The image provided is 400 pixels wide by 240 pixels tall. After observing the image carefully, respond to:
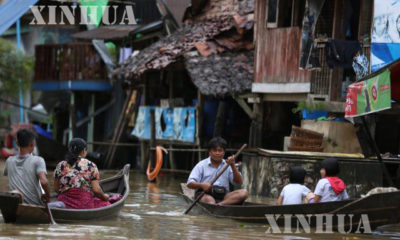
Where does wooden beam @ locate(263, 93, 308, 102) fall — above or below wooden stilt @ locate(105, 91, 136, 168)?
above

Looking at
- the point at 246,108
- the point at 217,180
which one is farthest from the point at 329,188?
the point at 246,108

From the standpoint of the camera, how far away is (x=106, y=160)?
80.7 feet

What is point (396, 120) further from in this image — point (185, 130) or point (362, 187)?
point (185, 130)

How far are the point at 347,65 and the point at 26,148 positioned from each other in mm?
7979

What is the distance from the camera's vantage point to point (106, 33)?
26.1m

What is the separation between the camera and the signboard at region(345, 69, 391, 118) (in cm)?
1013

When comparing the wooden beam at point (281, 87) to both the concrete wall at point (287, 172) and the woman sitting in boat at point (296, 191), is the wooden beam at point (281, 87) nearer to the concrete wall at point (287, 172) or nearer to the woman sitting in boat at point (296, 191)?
the concrete wall at point (287, 172)

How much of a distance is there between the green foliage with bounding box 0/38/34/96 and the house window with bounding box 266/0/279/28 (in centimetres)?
1412

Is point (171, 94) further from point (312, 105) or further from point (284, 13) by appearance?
point (312, 105)

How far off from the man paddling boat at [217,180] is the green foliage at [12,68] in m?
19.1

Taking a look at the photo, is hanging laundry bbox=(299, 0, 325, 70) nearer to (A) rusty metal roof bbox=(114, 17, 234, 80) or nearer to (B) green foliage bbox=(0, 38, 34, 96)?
(A) rusty metal roof bbox=(114, 17, 234, 80)

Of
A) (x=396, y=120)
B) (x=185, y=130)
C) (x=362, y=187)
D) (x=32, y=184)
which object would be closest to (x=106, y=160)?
(x=185, y=130)

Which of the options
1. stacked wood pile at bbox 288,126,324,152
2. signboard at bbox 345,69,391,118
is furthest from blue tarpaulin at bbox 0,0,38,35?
signboard at bbox 345,69,391,118

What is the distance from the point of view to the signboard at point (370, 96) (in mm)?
10133
